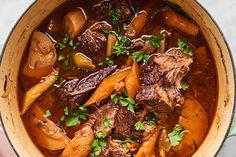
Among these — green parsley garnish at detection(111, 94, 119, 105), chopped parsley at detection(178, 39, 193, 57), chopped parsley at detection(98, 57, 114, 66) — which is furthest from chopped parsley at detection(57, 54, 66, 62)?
chopped parsley at detection(178, 39, 193, 57)

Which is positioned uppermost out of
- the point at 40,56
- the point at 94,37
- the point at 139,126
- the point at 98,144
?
the point at 94,37

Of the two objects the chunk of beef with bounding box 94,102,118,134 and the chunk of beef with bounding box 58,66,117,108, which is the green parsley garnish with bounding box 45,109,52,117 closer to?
the chunk of beef with bounding box 58,66,117,108

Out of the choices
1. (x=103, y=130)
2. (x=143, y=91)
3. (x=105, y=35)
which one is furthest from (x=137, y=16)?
(x=103, y=130)

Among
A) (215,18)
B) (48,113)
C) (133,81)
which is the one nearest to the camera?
(133,81)

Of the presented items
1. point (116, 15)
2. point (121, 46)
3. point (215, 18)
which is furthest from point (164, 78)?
point (215, 18)

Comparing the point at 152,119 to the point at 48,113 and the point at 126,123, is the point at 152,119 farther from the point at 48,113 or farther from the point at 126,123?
the point at 48,113

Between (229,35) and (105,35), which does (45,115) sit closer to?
(105,35)

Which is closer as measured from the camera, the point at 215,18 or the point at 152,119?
the point at 152,119
